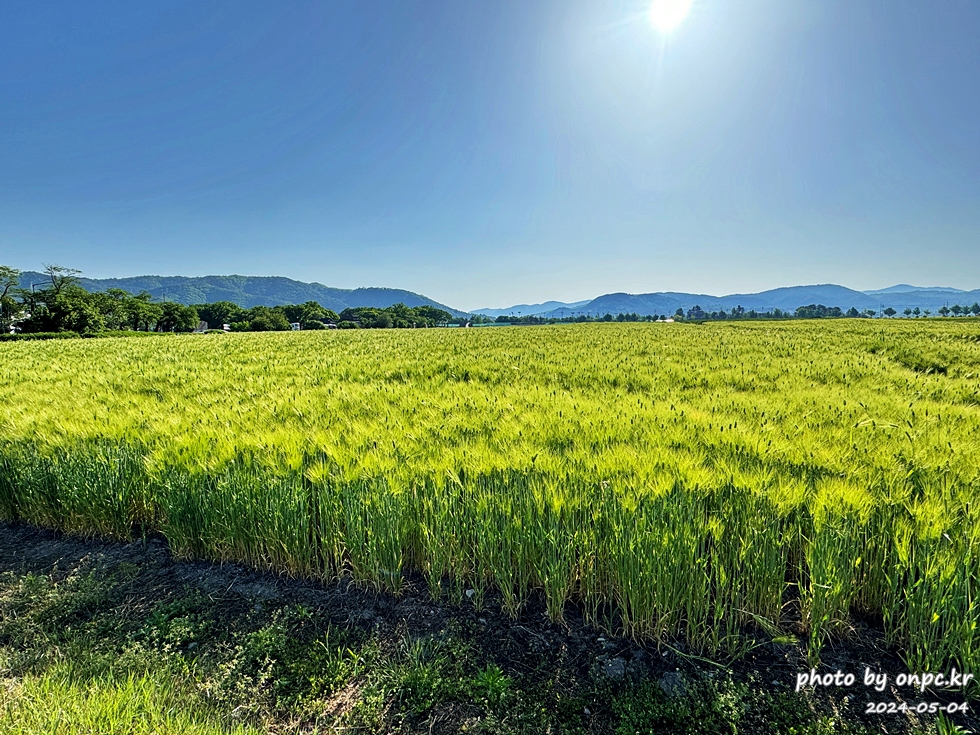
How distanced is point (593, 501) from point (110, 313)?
120410 mm

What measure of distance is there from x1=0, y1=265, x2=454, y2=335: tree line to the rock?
77.4m

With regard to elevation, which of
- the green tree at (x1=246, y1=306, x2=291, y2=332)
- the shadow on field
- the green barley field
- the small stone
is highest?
the green tree at (x1=246, y1=306, x2=291, y2=332)

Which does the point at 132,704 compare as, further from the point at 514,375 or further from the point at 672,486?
the point at 514,375

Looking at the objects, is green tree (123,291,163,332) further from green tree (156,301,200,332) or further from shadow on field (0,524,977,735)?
shadow on field (0,524,977,735)

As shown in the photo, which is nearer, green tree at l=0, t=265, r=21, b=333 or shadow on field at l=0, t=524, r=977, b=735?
shadow on field at l=0, t=524, r=977, b=735

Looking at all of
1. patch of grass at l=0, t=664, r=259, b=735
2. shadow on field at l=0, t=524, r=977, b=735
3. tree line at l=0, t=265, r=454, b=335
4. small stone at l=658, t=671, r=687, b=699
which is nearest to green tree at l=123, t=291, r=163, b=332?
tree line at l=0, t=265, r=454, b=335

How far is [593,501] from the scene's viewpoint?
2.81 meters

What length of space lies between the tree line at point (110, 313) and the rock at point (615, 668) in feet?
254

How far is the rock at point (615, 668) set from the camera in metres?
2.31

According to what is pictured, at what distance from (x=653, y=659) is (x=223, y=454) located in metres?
3.87

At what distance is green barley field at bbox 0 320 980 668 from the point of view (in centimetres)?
242

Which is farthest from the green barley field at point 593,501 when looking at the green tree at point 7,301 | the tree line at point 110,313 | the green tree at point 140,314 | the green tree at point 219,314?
the green tree at point 219,314

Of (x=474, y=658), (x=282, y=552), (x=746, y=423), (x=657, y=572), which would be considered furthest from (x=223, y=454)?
(x=746, y=423)

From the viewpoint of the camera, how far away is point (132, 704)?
1928 millimetres
